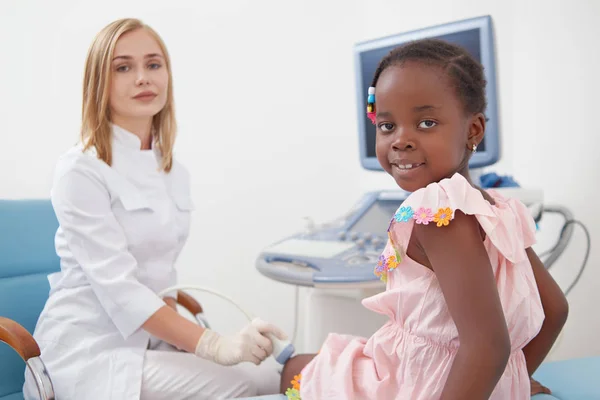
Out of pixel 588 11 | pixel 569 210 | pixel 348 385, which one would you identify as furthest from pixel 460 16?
pixel 348 385

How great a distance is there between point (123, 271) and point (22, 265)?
0.39 m

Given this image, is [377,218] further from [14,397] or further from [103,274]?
[14,397]

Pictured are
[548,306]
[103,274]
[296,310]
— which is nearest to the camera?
[548,306]

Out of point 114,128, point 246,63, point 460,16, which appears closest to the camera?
point 114,128

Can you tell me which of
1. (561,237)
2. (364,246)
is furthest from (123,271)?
(561,237)

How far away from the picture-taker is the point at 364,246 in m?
1.52

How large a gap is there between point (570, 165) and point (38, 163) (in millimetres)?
1957

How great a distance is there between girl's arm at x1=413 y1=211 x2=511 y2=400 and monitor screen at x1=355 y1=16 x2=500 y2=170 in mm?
777

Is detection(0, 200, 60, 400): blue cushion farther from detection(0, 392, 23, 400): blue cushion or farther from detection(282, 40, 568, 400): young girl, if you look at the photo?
detection(282, 40, 568, 400): young girl

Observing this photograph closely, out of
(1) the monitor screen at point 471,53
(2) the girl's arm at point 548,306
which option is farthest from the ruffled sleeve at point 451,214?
(1) the monitor screen at point 471,53

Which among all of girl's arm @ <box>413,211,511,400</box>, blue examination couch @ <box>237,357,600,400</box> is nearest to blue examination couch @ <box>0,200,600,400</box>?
blue examination couch @ <box>237,357,600,400</box>

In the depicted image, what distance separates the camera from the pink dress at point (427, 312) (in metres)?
0.72

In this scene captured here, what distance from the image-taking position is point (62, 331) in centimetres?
130

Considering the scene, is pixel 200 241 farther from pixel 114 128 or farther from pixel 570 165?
pixel 570 165
